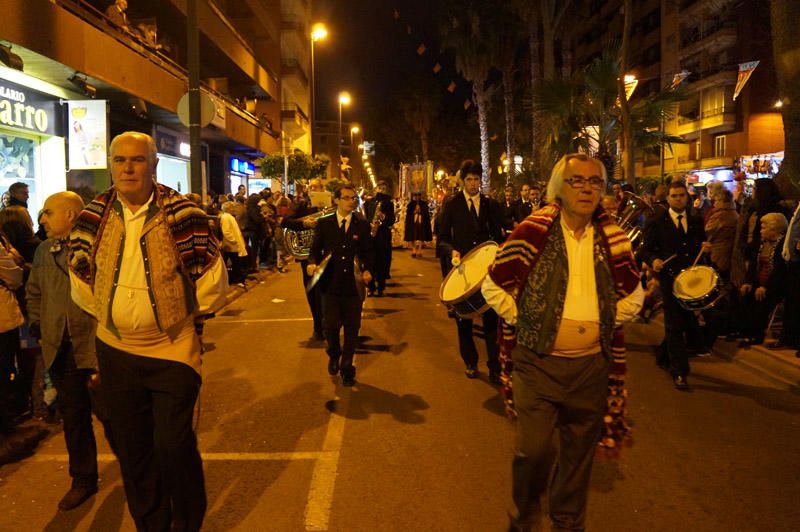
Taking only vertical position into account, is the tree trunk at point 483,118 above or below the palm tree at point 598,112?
above

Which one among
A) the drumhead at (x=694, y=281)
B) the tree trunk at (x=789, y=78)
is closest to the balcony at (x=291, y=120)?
the tree trunk at (x=789, y=78)

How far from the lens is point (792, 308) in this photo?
8.02 metres

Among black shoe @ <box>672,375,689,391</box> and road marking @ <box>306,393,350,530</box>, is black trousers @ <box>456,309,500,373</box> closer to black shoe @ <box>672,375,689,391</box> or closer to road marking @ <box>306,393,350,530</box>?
road marking @ <box>306,393,350,530</box>

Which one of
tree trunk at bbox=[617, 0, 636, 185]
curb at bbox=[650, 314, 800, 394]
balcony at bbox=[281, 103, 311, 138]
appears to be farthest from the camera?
balcony at bbox=[281, 103, 311, 138]

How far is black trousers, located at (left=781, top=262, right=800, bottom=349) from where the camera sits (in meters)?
7.89

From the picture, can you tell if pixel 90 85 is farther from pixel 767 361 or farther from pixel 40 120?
pixel 767 361

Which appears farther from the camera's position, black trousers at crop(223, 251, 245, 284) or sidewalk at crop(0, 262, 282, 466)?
black trousers at crop(223, 251, 245, 284)

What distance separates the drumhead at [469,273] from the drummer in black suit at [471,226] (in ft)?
3.03

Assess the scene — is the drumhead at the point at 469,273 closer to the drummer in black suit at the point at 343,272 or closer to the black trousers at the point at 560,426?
the drummer in black suit at the point at 343,272

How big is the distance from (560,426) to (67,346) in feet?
9.81

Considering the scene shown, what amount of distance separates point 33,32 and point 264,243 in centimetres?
858

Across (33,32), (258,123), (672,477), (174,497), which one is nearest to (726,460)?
(672,477)

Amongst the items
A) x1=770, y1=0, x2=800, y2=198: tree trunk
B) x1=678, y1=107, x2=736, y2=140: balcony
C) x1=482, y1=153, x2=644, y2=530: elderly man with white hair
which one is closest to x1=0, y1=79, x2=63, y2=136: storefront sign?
x1=482, y1=153, x2=644, y2=530: elderly man with white hair

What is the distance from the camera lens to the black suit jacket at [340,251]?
689 centimetres
